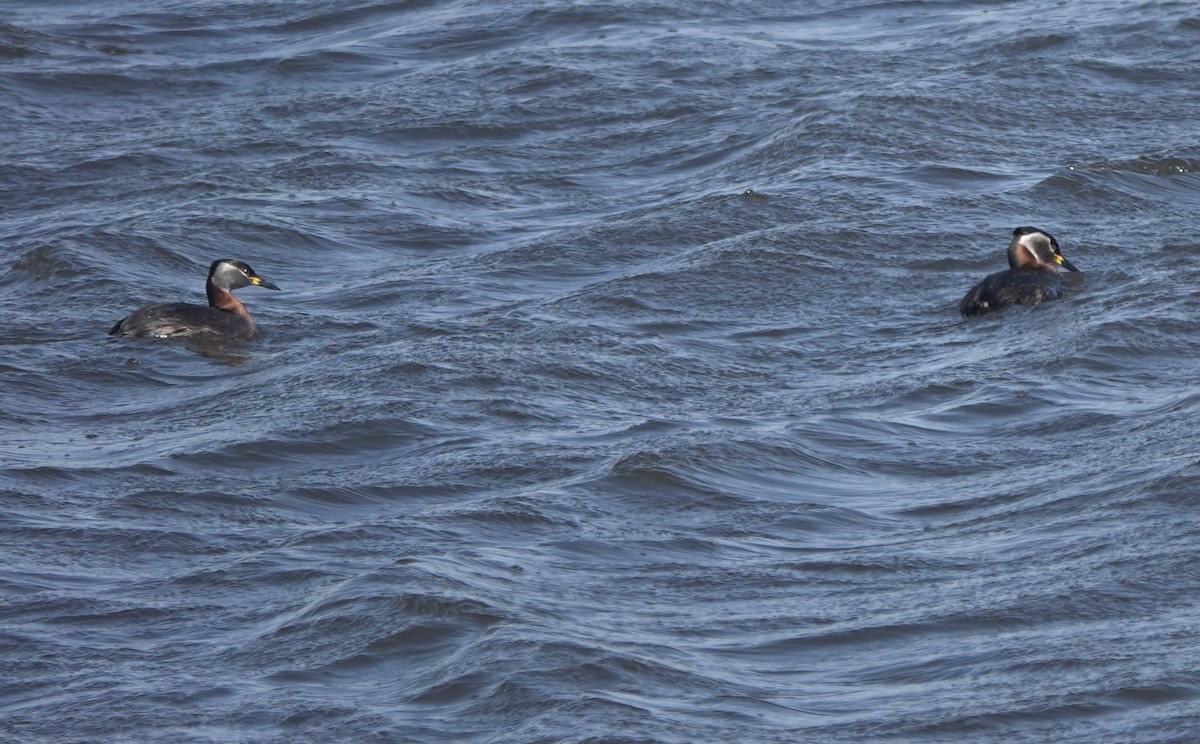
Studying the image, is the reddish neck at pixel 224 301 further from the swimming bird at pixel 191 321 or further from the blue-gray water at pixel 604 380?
the blue-gray water at pixel 604 380

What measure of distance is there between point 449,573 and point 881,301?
5992 mm

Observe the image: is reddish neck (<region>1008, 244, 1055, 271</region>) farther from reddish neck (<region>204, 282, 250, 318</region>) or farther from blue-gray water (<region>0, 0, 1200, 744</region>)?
reddish neck (<region>204, 282, 250, 318</region>)

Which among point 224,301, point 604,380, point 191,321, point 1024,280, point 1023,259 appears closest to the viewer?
point 604,380

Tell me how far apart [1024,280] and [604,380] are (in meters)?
3.13

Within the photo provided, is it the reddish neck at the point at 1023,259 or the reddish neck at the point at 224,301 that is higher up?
the reddish neck at the point at 1023,259

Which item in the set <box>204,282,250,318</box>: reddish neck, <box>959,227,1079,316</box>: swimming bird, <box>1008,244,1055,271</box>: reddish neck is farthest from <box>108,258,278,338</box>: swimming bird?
<box>1008,244,1055,271</box>: reddish neck

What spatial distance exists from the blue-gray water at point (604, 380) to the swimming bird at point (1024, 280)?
0.14m

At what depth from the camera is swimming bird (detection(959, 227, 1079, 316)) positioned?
13898mm

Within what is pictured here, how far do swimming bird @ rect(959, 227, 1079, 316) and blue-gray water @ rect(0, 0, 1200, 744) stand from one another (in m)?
0.14

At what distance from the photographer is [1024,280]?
14.0 meters

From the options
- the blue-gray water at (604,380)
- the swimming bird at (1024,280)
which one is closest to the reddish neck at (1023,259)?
the swimming bird at (1024,280)

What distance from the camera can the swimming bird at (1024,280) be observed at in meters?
13.9

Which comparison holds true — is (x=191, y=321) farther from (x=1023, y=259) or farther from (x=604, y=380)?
(x=1023, y=259)

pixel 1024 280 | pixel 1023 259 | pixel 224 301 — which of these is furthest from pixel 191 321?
pixel 1023 259
